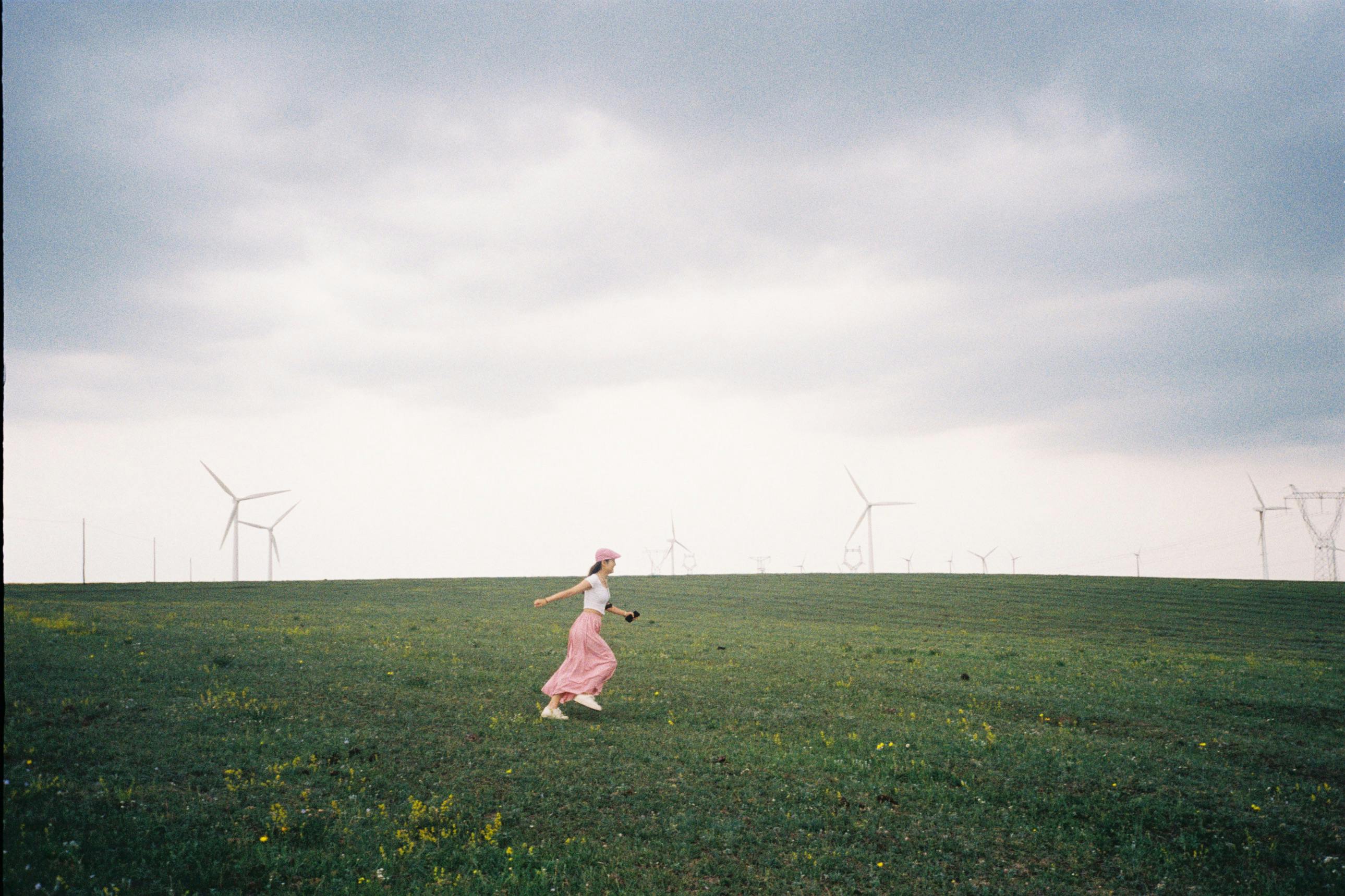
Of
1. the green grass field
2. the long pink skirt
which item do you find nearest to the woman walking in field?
the long pink skirt

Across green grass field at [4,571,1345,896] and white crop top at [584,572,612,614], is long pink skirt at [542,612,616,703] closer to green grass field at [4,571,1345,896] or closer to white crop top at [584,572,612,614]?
white crop top at [584,572,612,614]

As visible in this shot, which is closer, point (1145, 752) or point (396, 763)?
point (396, 763)

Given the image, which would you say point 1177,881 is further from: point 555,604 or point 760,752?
point 555,604

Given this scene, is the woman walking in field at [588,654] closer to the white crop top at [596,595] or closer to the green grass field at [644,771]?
the white crop top at [596,595]

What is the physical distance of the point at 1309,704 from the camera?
23000 millimetres

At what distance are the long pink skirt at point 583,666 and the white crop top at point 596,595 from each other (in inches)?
7.3

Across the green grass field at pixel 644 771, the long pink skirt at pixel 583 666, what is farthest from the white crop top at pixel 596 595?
the green grass field at pixel 644 771

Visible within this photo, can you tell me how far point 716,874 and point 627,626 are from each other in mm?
29785

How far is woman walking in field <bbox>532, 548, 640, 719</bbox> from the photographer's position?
18.7 m

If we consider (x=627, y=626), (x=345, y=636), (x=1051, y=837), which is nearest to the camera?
(x=1051, y=837)

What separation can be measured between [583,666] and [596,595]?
1690 mm

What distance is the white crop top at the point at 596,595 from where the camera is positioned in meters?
18.8

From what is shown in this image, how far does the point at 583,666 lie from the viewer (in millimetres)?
18938

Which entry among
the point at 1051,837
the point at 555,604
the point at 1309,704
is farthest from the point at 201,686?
the point at 555,604
